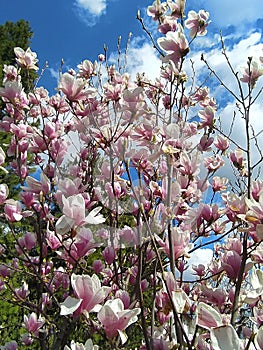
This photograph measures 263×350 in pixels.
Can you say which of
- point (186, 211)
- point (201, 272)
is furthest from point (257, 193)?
point (201, 272)

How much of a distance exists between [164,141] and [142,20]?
806mm

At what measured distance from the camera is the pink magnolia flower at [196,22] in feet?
5.96

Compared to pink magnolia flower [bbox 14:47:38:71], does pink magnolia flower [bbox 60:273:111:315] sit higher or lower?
lower

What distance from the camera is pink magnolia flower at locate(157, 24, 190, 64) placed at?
1507 mm

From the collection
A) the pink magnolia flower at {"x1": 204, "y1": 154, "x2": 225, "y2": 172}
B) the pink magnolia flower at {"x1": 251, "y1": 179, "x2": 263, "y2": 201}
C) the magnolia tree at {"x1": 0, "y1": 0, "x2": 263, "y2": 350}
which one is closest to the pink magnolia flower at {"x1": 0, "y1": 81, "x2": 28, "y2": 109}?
the magnolia tree at {"x1": 0, "y1": 0, "x2": 263, "y2": 350}

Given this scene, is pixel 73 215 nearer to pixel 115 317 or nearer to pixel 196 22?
pixel 115 317

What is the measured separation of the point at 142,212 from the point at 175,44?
709 mm

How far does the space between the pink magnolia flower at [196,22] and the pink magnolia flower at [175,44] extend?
1.03 ft

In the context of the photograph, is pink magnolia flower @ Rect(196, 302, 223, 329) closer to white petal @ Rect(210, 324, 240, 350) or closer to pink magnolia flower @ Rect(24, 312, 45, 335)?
white petal @ Rect(210, 324, 240, 350)

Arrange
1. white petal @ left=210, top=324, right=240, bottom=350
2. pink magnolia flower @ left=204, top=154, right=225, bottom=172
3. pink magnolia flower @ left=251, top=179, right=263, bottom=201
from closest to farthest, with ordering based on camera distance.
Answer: white petal @ left=210, top=324, right=240, bottom=350 < pink magnolia flower @ left=251, top=179, right=263, bottom=201 < pink magnolia flower @ left=204, top=154, right=225, bottom=172

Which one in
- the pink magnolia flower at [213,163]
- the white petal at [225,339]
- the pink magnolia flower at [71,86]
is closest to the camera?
the white petal at [225,339]

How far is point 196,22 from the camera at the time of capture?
1826 millimetres

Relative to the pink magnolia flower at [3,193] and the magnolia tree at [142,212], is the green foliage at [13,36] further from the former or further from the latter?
the pink magnolia flower at [3,193]

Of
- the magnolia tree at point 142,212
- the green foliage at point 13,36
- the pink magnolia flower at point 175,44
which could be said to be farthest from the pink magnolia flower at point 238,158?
the green foliage at point 13,36
